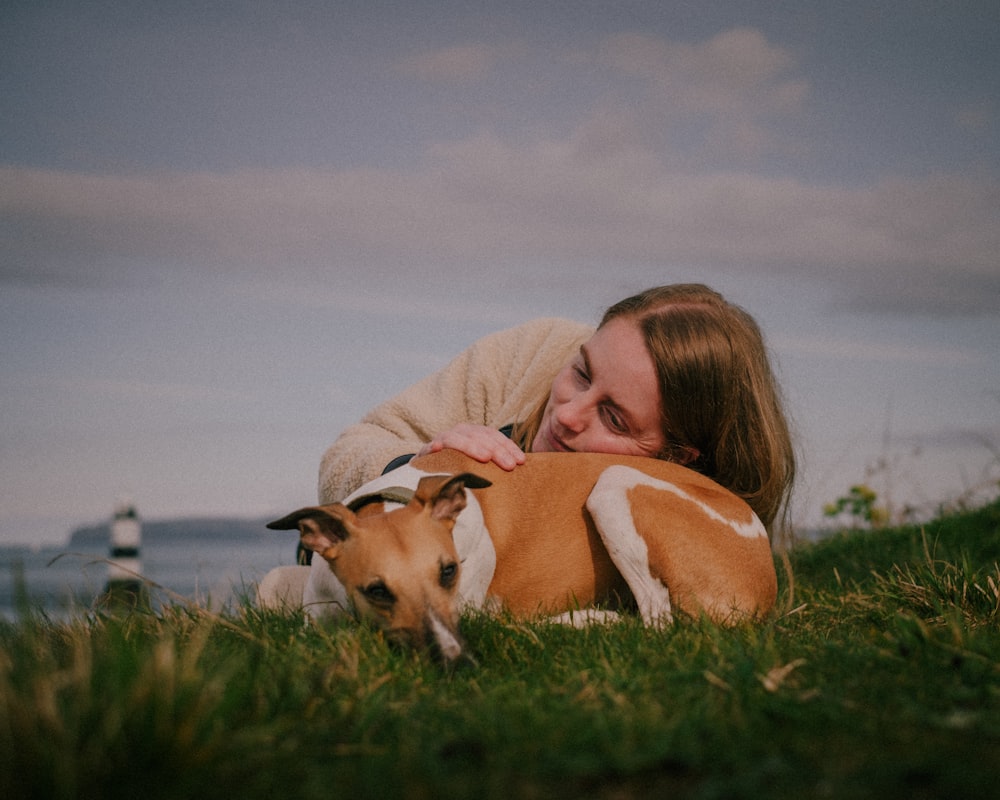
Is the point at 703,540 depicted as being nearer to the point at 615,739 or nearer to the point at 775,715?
the point at 775,715

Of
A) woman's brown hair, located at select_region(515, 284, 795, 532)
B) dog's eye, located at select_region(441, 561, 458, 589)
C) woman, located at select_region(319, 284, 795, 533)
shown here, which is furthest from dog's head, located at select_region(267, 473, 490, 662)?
woman's brown hair, located at select_region(515, 284, 795, 532)

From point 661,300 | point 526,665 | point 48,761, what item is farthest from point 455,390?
point 48,761

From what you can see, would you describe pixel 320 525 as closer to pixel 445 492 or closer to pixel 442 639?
pixel 445 492

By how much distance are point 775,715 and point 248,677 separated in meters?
1.57

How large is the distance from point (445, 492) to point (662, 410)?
1.80 metres

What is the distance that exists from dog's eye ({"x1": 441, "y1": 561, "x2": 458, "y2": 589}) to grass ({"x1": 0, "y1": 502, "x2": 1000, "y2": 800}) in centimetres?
49

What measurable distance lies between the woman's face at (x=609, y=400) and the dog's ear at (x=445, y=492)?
4.12ft

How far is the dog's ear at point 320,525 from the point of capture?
3902mm

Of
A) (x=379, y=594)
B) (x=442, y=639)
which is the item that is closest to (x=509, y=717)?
(x=442, y=639)

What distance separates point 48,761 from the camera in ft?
6.18

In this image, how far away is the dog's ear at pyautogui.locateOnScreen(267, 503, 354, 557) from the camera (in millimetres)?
3902

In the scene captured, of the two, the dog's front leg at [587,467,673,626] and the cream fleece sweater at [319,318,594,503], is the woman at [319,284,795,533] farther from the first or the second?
the dog's front leg at [587,467,673,626]

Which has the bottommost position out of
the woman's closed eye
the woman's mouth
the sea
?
the sea

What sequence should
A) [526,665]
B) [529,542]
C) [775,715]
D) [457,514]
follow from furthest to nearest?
[529,542], [457,514], [526,665], [775,715]
